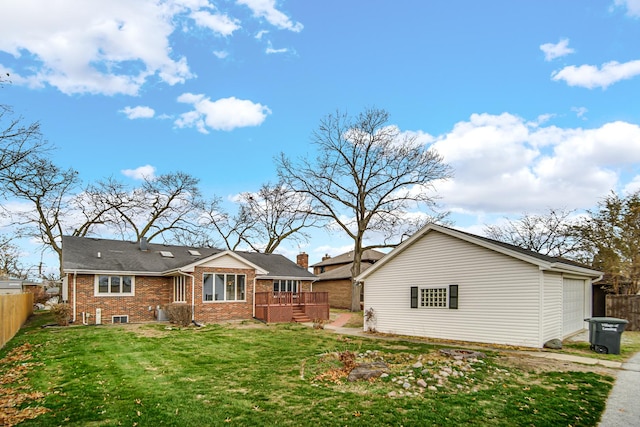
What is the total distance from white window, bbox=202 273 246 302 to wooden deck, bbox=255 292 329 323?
121 cm

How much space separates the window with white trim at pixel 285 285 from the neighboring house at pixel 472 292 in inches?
371

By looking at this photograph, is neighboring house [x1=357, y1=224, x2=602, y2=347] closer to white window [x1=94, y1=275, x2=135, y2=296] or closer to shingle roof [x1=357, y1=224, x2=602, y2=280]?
shingle roof [x1=357, y1=224, x2=602, y2=280]

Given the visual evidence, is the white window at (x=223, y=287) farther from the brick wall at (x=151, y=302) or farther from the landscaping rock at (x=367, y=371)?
the landscaping rock at (x=367, y=371)

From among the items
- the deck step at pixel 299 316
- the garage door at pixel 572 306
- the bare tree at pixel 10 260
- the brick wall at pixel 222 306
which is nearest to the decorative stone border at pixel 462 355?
the garage door at pixel 572 306

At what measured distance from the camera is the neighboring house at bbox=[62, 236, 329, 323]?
64.0 ft

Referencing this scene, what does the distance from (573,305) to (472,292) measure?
575 cm

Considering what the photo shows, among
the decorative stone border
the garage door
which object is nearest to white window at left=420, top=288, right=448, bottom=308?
the garage door

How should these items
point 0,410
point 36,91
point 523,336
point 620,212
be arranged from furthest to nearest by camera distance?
1. point 620,212
2. point 36,91
3. point 523,336
4. point 0,410

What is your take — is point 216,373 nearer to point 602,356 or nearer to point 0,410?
point 0,410

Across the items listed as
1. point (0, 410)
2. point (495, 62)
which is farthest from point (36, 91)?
point (495, 62)

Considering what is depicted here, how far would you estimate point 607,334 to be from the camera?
40.3 ft

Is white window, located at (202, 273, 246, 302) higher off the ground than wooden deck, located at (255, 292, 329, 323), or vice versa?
white window, located at (202, 273, 246, 302)

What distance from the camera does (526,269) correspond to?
527 inches

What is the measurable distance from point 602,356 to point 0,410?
14692 millimetres
